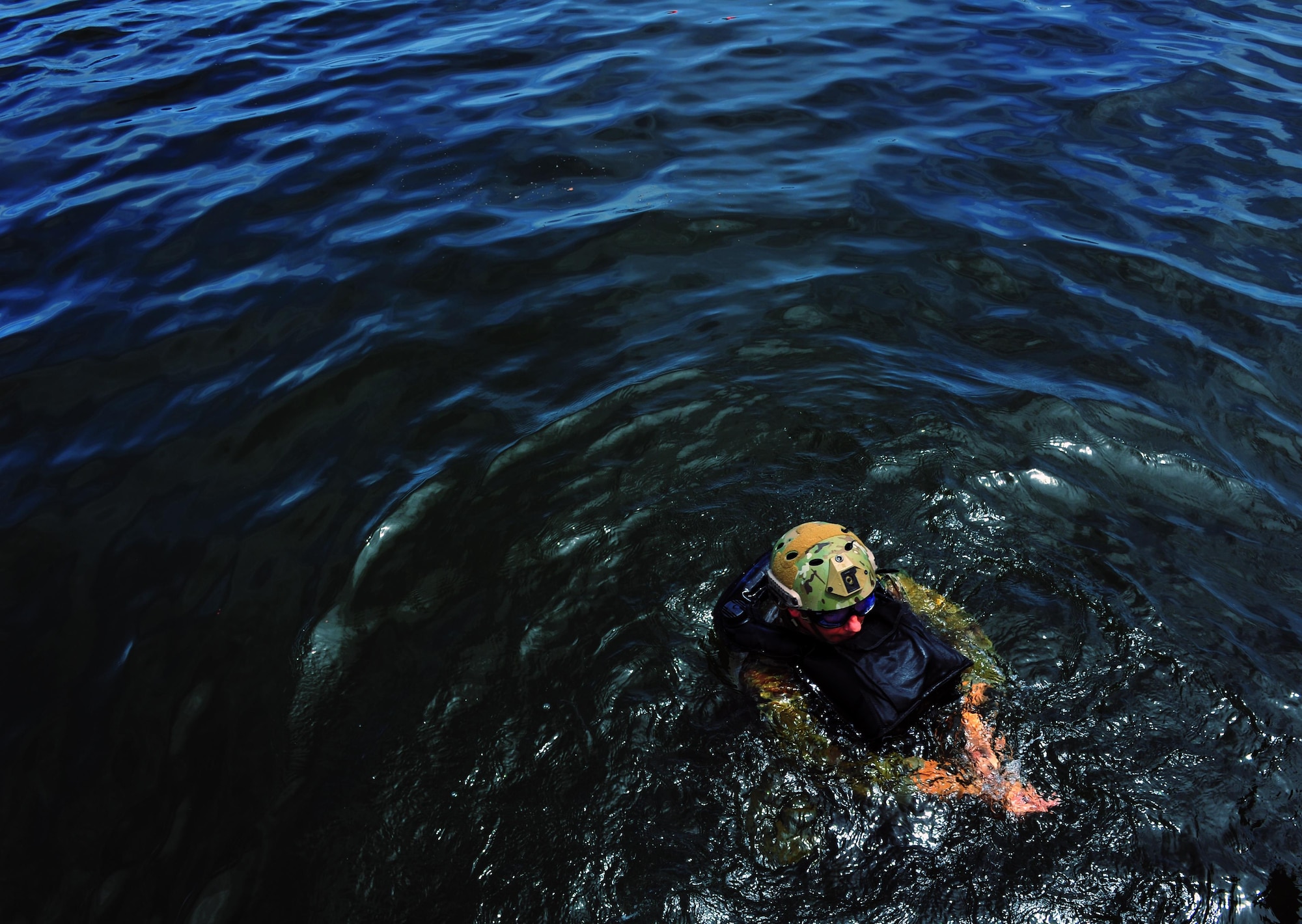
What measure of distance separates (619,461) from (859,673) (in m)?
2.51

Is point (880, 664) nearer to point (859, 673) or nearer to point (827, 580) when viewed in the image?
point (859, 673)

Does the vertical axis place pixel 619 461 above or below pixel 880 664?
below

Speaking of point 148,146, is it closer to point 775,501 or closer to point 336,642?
point 336,642

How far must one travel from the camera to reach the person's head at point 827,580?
4012 millimetres

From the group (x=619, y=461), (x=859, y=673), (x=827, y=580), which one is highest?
(x=827, y=580)

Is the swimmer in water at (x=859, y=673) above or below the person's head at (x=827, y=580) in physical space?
below

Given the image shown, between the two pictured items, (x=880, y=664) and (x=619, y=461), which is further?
(x=619, y=461)

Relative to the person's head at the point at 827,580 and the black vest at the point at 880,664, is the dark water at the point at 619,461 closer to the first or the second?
the black vest at the point at 880,664

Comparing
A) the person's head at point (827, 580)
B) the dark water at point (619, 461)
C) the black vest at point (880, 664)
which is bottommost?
the dark water at point (619, 461)

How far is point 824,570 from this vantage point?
402 centimetres

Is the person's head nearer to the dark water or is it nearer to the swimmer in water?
the swimmer in water

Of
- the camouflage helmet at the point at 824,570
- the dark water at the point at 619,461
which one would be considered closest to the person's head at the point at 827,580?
the camouflage helmet at the point at 824,570

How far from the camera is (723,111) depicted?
404 inches

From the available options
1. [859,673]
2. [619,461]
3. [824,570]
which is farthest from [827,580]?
[619,461]
